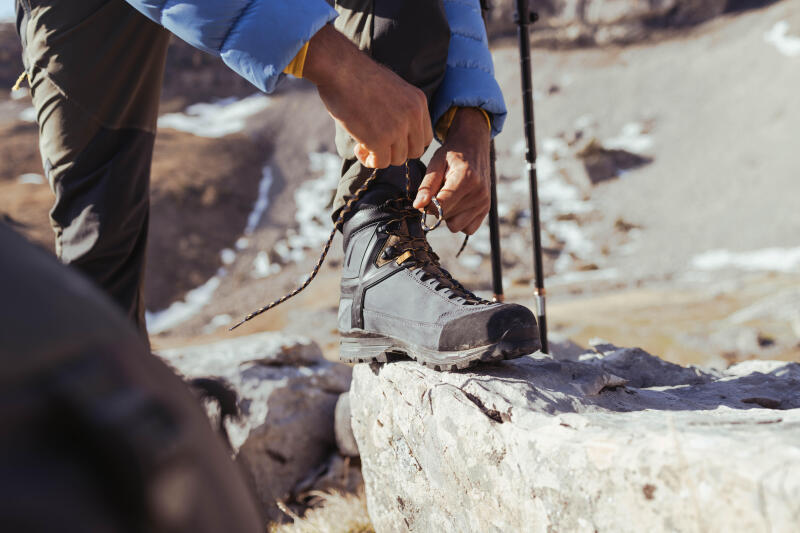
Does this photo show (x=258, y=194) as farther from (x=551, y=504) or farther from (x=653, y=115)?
(x=551, y=504)

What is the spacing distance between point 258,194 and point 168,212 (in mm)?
2720

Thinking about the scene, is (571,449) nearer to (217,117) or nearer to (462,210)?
(462,210)

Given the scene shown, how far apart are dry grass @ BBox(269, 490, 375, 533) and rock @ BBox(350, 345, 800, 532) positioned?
21cm

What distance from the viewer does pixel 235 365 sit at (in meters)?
2.53

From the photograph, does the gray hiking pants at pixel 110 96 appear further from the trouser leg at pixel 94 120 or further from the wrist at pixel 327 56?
the wrist at pixel 327 56

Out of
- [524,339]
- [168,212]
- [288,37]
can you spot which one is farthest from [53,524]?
[168,212]

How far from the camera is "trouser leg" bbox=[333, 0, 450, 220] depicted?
4.89 feet

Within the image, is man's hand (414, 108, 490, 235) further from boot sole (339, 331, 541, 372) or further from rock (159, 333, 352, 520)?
rock (159, 333, 352, 520)

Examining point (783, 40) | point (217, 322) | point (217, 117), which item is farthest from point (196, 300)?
point (783, 40)

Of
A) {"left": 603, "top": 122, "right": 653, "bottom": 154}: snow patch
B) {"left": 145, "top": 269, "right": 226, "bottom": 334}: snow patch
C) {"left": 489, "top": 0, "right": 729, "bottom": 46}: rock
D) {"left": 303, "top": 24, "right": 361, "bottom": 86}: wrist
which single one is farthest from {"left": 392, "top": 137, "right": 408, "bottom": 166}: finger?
{"left": 489, "top": 0, "right": 729, "bottom": 46}: rock

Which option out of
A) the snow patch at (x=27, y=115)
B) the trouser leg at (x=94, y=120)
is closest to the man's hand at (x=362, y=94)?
the trouser leg at (x=94, y=120)

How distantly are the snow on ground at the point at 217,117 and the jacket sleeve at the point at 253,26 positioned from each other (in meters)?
18.3

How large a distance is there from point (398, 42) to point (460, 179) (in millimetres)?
423

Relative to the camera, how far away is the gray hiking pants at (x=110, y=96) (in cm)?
153
